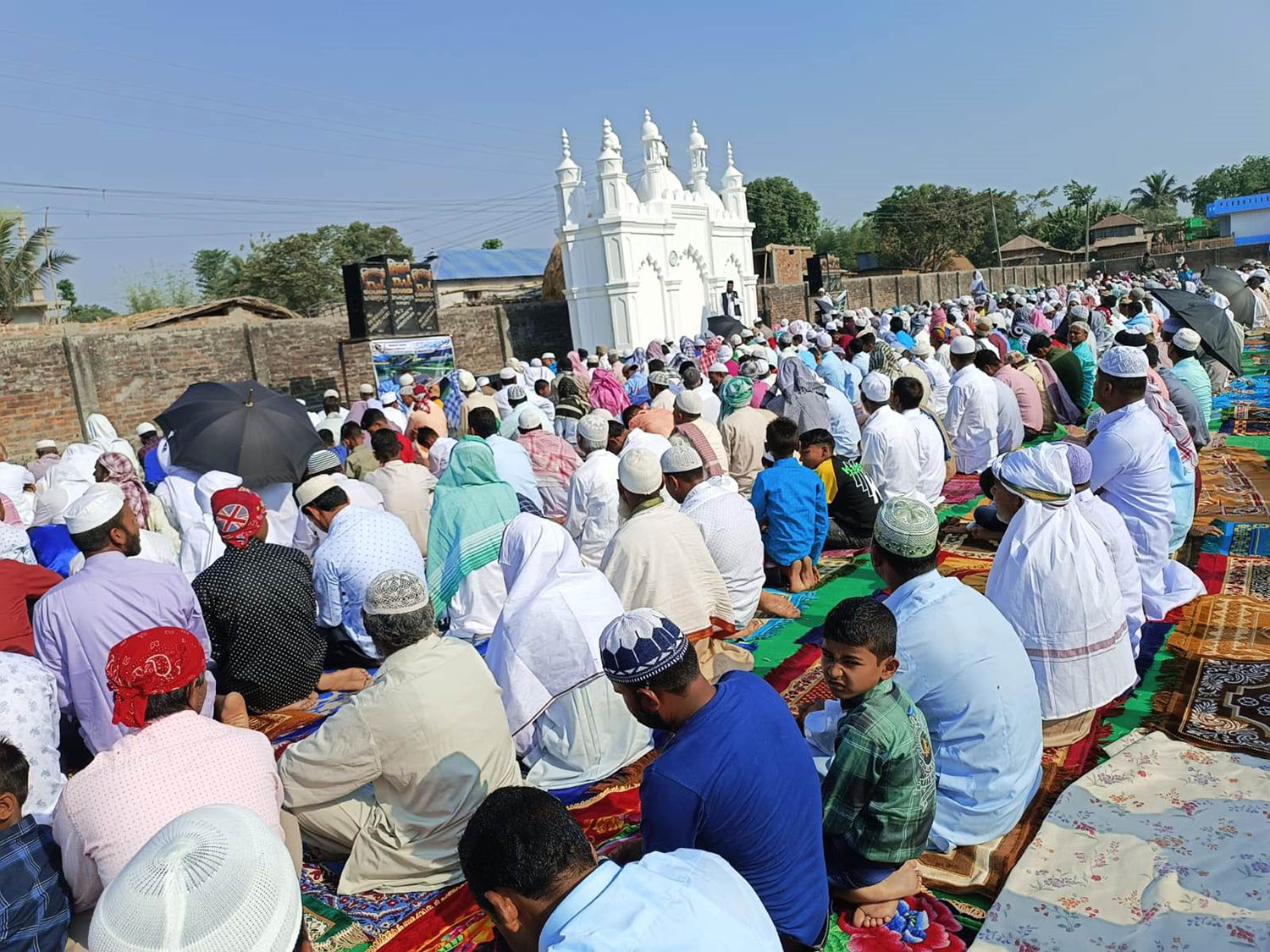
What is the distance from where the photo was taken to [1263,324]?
15180 millimetres

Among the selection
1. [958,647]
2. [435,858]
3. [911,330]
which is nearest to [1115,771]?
[958,647]

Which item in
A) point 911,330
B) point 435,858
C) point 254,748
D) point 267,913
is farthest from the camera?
point 911,330

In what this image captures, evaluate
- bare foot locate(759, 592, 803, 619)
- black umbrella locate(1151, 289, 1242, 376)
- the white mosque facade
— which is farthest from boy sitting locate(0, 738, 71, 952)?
the white mosque facade

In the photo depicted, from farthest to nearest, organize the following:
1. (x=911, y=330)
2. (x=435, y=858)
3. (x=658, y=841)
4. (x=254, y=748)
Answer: (x=911, y=330)
(x=435, y=858)
(x=254, y=748)
(x=658, y=841)

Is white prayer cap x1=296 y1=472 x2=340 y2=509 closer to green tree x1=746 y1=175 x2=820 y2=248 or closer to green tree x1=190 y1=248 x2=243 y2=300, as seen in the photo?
green tree x1=190 y1=248 x2=243 y2=300

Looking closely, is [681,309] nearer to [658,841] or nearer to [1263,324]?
[1263,324]

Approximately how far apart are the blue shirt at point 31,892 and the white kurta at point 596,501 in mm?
3423

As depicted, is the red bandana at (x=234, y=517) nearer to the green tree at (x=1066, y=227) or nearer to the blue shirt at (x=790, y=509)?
the blue shirt at (x=790, y=509)

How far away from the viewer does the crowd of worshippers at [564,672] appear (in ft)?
5.10

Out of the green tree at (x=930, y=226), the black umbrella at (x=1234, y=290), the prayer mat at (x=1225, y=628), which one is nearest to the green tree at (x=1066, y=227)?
the green tree at (x=930, y=226)

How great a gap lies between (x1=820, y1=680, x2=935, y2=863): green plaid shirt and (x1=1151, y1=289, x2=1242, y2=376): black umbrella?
6.93 meters

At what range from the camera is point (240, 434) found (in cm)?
547

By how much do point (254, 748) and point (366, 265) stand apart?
12.7 m

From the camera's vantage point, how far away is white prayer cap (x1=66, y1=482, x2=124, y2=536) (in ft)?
11.3
